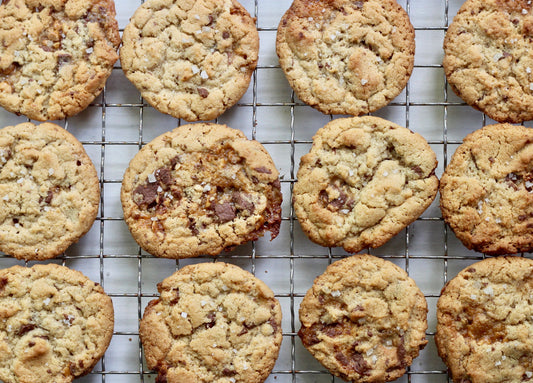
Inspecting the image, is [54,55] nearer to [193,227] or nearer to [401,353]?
[193,227]

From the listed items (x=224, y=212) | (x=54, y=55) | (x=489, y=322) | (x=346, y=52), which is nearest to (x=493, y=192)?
(x=489, y=322)

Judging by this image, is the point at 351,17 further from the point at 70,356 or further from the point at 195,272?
the point at 70,356

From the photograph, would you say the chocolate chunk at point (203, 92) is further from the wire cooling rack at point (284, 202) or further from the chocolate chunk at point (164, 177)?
the chocolate chunk at point (164, 177)

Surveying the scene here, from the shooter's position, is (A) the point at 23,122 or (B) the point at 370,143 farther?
(A) the point at 23,122

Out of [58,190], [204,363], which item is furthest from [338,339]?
[58,190]

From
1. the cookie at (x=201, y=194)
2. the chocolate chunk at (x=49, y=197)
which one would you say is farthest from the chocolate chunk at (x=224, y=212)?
the chocolate chunk at (x=49, y=197)
